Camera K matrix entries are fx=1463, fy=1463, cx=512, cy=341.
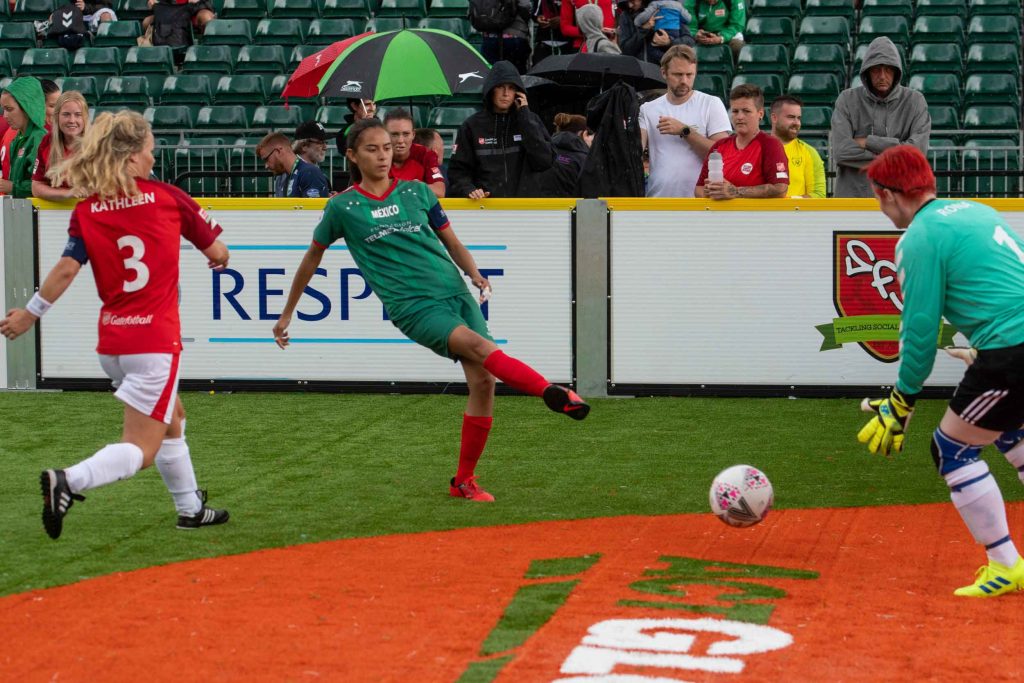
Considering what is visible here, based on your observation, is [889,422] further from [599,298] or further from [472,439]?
[599,298]

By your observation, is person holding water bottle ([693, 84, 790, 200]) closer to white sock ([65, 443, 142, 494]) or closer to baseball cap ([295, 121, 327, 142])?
baseball cap ([295, 121, 327, 142])

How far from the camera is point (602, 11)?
52.6 ft

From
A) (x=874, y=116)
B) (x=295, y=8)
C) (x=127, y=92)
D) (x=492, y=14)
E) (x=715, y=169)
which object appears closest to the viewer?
(x=715, y=169)

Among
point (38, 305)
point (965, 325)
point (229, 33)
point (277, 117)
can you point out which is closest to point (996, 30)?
point (277, 117)

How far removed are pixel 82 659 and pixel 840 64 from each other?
14637 millimetres

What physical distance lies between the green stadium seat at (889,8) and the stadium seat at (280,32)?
7460mm

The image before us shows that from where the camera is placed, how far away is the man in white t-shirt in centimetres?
1148

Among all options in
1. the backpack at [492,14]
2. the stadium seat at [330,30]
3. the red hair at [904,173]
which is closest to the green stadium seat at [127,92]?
the stadium seat at [330,30]

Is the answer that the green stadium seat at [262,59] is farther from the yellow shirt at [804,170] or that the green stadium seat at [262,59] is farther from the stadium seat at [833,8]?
the yellow shirt at [804,170]

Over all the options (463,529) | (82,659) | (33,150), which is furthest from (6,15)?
(82,659)

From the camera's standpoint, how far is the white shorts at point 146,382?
619cm

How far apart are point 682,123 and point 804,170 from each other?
3.97 feet

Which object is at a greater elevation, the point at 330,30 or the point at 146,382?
the point at 330,30

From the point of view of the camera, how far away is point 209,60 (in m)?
19.6
